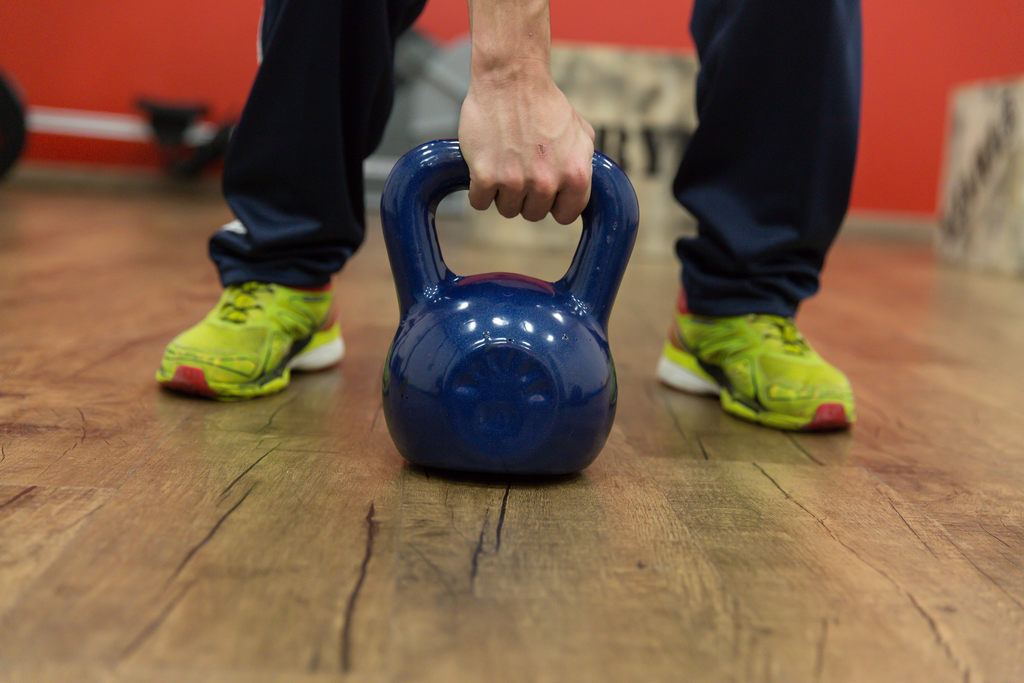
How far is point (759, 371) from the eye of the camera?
1.13 m

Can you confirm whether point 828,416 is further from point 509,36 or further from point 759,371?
point 509,36

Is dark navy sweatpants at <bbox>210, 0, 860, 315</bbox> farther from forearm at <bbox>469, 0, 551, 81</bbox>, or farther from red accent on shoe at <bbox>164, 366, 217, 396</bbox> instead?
forearm at <bbox>469, 0, 551, 81</bbox>

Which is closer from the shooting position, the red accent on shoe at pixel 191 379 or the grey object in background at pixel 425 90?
the red accent on shoe at pixel 191 379

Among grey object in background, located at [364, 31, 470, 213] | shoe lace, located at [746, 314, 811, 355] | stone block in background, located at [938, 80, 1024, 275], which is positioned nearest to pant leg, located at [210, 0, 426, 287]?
shoe lace, located at [746, 314, 811, 355]

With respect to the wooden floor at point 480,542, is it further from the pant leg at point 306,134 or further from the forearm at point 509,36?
the forearm at point 509,36

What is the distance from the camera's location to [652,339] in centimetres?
160

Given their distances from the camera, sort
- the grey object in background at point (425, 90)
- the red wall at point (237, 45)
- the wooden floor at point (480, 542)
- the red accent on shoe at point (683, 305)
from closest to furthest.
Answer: the wooden floor at point (480, 542)
the red accent on shoe at point (683, 305)
the grey object in background at point (425, 90)
the red wall at point (237, 45)

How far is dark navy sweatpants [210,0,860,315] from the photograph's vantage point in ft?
3.57

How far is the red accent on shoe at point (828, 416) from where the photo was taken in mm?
1076

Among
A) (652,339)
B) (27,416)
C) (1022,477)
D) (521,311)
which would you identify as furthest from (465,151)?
(652,339)

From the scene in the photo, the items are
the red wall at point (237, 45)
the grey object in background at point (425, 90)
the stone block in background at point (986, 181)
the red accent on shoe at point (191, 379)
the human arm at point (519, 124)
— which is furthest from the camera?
the red wall at point (237, 45)

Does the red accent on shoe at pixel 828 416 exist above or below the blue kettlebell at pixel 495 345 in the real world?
below

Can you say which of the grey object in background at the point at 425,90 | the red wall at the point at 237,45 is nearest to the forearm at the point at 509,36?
the grey object in background at the point at 425,90

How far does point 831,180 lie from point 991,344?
82cm
